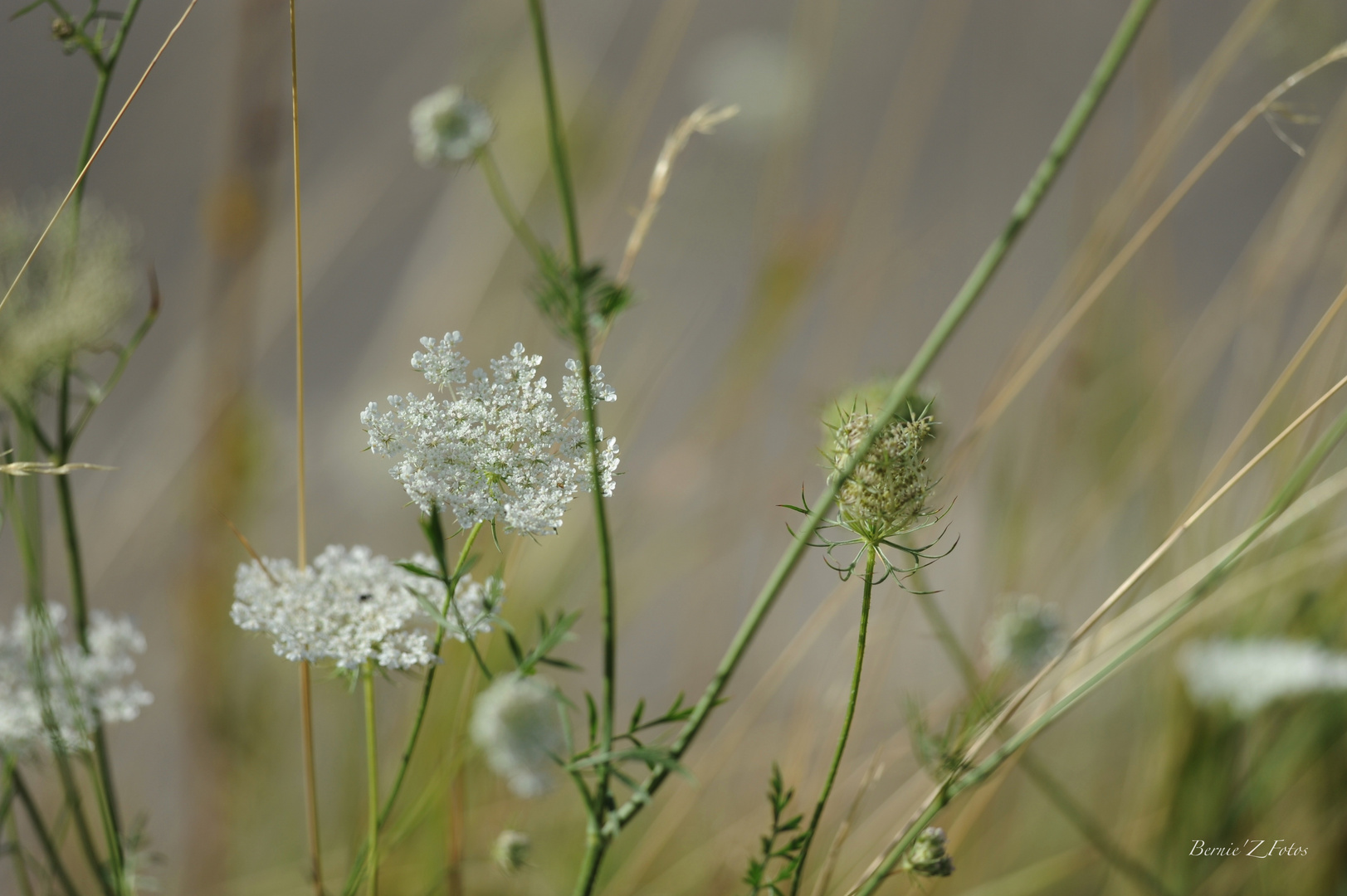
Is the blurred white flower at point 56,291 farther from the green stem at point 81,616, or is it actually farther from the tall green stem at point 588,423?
the tall green stem at point 588,423

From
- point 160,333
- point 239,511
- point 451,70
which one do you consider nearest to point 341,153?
point 451,70

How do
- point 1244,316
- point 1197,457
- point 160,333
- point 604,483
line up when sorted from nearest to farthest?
point 604,483, point 1244,316, point 1197,457, point 160,333

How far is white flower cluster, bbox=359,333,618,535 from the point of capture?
0.34m

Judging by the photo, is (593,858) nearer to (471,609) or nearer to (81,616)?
(471,609)

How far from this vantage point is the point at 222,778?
0.87m

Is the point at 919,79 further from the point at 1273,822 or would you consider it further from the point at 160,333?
the point at 160,333

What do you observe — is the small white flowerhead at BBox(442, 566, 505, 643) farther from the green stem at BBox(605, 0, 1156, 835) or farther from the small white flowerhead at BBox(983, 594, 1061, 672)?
the small white flowerhead at BBox(983, 594, 1061, 672)

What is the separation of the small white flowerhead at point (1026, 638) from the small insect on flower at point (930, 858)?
0.24 metres

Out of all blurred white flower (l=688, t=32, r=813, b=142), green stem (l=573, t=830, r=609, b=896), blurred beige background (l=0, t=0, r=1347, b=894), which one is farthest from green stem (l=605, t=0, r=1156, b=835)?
blurred white flower (l=688, t=32, r=813, b=142)

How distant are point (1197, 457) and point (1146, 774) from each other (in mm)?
763

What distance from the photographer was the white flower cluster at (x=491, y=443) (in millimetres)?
342

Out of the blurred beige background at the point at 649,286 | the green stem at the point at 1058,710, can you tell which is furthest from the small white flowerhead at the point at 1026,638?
the green stem at the point at 1058,710

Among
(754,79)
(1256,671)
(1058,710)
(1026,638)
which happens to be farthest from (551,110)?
(754,79)

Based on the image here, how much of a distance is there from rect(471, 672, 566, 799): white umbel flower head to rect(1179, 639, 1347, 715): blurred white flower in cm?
62
